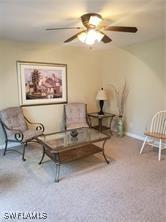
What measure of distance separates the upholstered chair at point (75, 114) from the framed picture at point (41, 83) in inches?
9.8

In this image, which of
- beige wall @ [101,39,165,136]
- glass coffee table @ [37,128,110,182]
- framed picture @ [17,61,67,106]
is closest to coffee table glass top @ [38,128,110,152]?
glass coffee table @ [37,128,110,182]

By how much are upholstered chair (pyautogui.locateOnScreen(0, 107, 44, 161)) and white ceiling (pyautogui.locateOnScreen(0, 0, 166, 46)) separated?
154cm

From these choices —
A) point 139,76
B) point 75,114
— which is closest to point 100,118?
point 75,114

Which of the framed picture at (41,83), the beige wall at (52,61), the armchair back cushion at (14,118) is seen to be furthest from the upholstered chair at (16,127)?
the framed picture at (41,83)

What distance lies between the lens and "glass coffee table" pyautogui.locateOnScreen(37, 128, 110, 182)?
111 inches

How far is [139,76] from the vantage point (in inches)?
170

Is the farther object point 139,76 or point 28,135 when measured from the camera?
point 139,76

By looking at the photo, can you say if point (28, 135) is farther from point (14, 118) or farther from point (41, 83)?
point (41, 83)

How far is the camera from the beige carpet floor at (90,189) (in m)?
2.02

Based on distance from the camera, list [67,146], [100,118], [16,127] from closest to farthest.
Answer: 1. [67,146]
2. [16,127]
3. [100,118]

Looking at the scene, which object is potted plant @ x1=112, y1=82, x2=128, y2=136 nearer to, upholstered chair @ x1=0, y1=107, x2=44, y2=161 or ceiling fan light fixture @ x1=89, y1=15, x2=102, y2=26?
upholstered chair @ x1=0, y1=107, x2=44, y2=161

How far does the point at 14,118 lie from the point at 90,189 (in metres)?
2.28

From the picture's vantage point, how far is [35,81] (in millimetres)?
4246

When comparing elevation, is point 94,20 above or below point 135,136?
above
